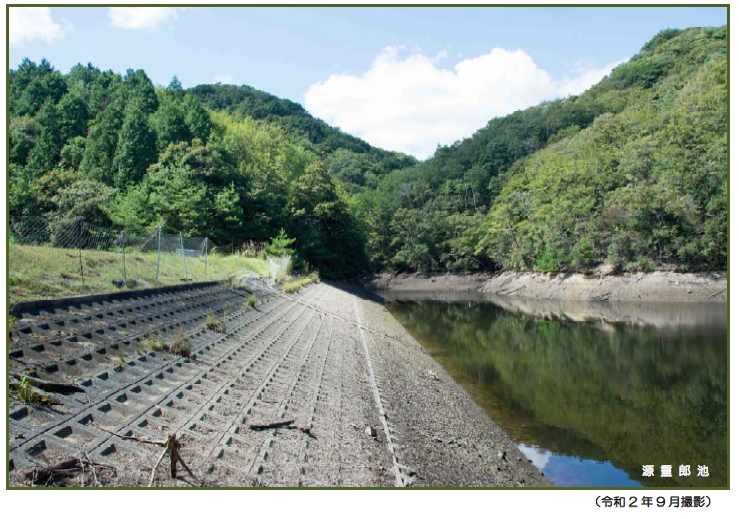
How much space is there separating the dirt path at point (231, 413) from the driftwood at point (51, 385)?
109mm

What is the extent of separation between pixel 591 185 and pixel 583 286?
46.5 ft

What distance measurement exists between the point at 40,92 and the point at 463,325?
6831cm

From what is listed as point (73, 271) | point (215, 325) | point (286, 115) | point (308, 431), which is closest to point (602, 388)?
point (308, 431)

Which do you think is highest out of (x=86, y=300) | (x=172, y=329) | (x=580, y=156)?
(x=580, y=156)

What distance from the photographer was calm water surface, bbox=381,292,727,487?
33.9ft

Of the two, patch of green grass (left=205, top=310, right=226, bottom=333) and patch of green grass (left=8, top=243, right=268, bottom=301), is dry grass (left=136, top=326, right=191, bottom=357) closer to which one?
patch of green grass (left=8, top=243, right=268, bottom=301)

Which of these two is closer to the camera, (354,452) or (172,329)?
(354,452)

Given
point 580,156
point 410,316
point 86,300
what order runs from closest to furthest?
point 86,300 → point 410,316 → point 580,156

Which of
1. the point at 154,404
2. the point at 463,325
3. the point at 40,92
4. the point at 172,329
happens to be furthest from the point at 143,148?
the point at 154,404

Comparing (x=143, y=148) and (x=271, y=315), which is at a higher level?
(x=143, y=148)

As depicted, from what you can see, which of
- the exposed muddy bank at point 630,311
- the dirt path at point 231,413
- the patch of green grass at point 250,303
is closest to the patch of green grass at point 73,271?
the dirt path at point 231,413

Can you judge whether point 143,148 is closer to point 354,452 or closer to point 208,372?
point 208,372

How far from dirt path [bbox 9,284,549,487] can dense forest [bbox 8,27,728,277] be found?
96.4 ft

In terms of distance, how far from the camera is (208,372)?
10062 mm
